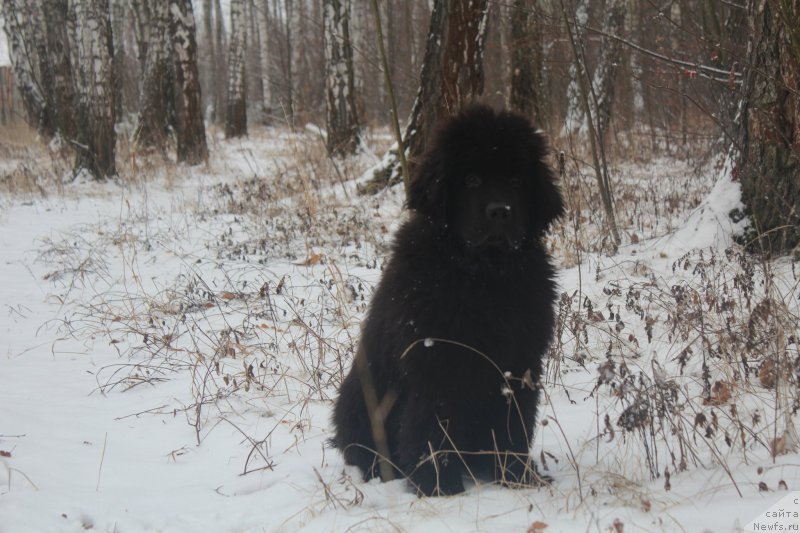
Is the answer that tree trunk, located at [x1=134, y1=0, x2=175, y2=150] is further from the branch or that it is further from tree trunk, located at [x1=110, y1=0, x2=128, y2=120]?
the branch

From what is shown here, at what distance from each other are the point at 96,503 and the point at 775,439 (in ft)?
8.91

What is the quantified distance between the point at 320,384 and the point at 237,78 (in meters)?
18.1

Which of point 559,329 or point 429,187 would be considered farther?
point 559,329

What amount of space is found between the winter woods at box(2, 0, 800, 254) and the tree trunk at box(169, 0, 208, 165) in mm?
25

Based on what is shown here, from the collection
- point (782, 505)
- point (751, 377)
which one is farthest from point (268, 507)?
point (751, 377)

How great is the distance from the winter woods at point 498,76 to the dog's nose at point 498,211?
6.10 ft

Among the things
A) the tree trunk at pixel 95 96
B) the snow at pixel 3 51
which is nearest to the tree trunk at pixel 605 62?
the tree trunk at pixel 95 96

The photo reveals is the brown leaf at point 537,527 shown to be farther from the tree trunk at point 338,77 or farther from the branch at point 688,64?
the tree trunk at point 338,77

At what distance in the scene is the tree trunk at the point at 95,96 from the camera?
11.4 meters

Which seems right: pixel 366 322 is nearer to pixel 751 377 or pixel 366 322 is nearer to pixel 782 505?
pixel 782 505

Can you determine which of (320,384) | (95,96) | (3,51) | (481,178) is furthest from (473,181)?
(3,51)

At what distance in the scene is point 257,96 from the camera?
37.5 metres

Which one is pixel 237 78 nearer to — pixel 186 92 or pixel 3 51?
pixel 186 92

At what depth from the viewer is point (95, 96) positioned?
11.4 meters
